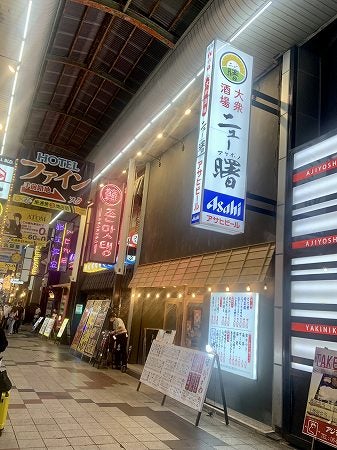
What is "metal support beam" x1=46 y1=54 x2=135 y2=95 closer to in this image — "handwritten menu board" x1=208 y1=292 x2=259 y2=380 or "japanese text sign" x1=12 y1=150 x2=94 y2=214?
"japanese text sign" x1=12 y1=150 x2=94 y2=214

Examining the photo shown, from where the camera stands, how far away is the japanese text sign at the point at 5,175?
1215cm

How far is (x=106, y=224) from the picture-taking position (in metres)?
14.9

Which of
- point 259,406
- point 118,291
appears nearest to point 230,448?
point 259,406

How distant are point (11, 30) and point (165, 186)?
23.8 feet

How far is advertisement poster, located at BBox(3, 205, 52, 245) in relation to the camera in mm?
17984

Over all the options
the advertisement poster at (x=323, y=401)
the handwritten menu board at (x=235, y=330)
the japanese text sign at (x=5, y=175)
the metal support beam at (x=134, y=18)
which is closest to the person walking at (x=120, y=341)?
the handwritten menu board at (x=235, y=330)

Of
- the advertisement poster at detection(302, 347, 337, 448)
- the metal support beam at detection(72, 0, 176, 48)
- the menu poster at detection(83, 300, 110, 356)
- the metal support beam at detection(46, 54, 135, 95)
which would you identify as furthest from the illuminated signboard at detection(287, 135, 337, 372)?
the menu poster at detection(83, 300, 110, 356)

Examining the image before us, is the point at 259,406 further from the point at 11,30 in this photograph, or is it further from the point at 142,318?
the point at 11,30

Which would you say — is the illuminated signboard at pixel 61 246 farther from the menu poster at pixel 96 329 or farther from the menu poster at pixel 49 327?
the menu poster at pixel 96 329

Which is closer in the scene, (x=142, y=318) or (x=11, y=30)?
(x=11, y=30)

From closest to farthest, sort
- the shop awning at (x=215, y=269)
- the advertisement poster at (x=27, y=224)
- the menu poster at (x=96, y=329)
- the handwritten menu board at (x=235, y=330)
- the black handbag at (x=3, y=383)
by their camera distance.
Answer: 1. the black handbag at (x=3, y=383)
2. the shop awning at (x=215, y=269)
3. the handwritten menu board at (x=235, y=330)
4. the menu poster at (x=96, y=329)
5. the advertisement poster at (x=27, y=224)

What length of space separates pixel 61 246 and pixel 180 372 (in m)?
19.0

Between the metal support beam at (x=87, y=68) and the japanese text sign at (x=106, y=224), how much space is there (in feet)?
12.9

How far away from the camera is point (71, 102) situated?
15.7m
